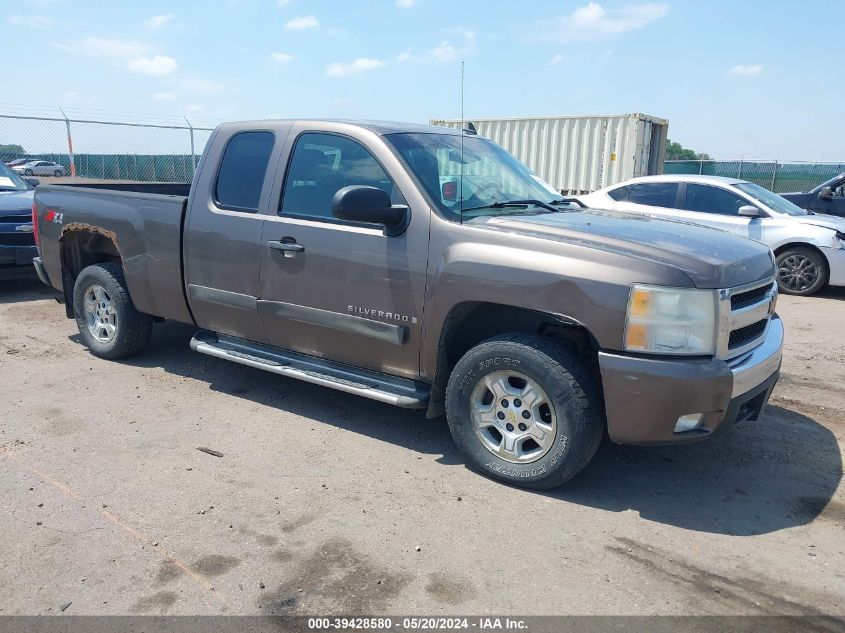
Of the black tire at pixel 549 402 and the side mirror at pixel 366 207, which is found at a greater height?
the side mirror at pixel 366 207

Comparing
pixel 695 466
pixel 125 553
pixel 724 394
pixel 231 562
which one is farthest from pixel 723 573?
pixel 125 553

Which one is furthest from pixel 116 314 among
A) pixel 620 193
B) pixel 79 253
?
pixel 620 193

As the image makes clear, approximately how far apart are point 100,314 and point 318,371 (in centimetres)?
257

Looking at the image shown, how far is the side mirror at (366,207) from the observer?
387 centimetres

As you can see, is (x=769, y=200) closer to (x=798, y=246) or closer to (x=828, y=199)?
(x=798, y=246)

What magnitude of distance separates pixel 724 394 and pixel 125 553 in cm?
285

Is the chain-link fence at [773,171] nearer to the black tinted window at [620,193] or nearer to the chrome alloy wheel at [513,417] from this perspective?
the black tinted window at [620,193]

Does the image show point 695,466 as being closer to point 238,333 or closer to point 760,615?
point 760,615

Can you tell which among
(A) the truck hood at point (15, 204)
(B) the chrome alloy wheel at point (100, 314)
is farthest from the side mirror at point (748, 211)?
(A) the truck hood at point (15, 204)

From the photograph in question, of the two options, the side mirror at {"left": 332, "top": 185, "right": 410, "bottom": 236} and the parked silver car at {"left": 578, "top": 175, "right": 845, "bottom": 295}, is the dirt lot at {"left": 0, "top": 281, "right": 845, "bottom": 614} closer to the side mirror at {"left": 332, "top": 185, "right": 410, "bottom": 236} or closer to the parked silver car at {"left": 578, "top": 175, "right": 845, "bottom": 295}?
→ the side mirror at {"left": 332, "top": 185, "right": 410, "bottom": 236}

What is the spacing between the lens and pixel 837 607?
9.36 ft

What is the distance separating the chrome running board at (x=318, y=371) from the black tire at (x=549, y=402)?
1.00 feet

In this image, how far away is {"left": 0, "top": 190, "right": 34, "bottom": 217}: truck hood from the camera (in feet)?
27.7

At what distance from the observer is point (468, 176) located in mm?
4453
